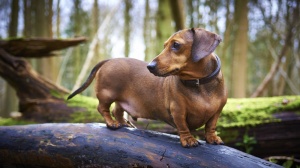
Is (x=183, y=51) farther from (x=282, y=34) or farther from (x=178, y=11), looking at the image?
(x=282, y=34)

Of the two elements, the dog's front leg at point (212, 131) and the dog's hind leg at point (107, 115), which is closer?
the dog's front leg at point (212, 131)

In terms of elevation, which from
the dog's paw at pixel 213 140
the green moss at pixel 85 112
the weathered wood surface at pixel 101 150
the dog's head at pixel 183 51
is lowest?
the green moss at pixel 85 112

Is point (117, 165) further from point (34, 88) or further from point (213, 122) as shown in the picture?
point (34, 88)

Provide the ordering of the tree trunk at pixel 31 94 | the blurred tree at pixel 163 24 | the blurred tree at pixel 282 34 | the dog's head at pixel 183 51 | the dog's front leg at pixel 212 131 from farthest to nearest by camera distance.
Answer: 1. the blurred tree at pixel 282 34
2. the blurred tree at pixel 163 24
3. the tree trunk at pixel 31 94
4. the dog's front leg at pixel 212 131
5. the dog's head at pixel 183 51

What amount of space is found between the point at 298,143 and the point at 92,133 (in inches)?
115

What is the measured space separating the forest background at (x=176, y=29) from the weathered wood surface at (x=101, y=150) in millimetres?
Answer: 3414

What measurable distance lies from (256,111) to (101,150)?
2.70 meters

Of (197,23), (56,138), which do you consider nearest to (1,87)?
(197,23)

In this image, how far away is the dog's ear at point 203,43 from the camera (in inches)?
92.7

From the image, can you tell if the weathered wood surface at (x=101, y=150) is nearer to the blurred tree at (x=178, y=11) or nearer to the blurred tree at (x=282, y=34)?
the blurred tree at (x=178, y=11)

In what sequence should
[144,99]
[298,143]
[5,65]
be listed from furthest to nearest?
[5,65]
[298,143]
[144,99]

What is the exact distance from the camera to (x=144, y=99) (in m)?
2.95

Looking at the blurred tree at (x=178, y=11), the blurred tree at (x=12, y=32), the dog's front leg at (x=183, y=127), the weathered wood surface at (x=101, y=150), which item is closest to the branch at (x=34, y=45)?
the blurred tree at (x=178, y=11)

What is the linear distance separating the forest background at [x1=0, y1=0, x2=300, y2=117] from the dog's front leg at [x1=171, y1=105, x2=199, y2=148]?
14.1ft
